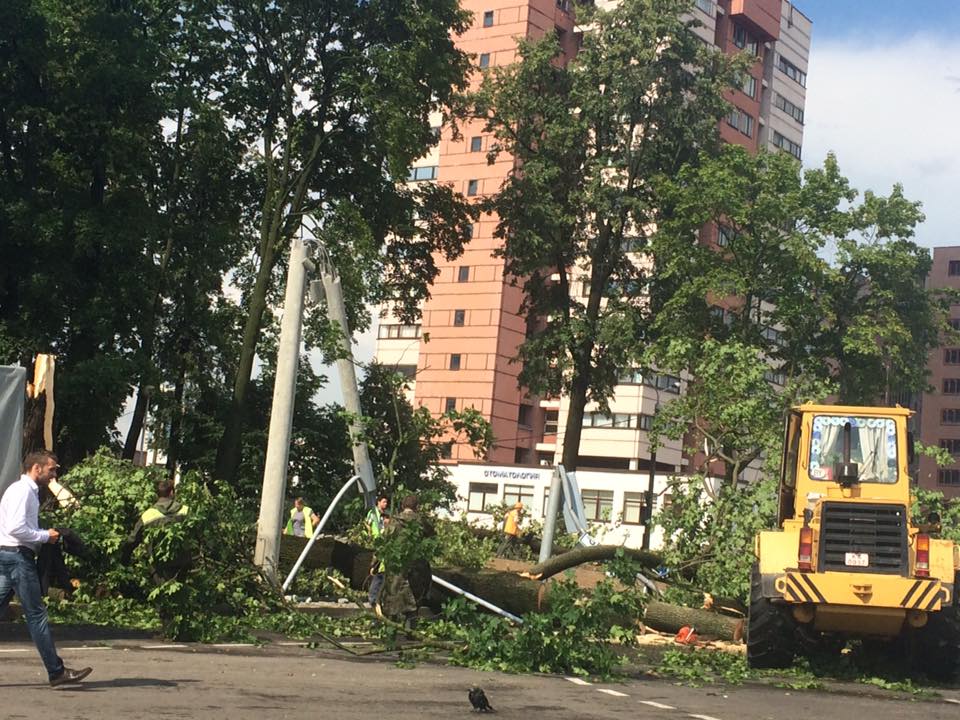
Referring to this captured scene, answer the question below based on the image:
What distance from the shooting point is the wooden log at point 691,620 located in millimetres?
19438

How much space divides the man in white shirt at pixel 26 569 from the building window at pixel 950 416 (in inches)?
5099

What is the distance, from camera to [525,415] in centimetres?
8531

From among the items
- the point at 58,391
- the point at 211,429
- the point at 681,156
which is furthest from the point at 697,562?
the point at 681,156

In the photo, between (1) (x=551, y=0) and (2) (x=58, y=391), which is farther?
(1) (x=551, y=0)

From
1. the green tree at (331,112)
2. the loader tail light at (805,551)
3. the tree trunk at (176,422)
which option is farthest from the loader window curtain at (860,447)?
the tree trunk at (176,422)

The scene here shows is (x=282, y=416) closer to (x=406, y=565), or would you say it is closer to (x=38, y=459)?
(x=406, y=565)

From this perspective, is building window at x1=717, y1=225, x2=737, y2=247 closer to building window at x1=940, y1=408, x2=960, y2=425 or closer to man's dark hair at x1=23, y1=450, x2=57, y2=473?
man's dark hair at x1=23, y1=450, x2=57, y2=473

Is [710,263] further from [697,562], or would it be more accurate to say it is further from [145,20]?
[697,562]

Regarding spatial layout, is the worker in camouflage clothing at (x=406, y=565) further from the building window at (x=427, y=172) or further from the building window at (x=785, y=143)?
the building window at (x=785, y=143)

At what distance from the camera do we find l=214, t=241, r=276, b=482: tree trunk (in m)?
36.8

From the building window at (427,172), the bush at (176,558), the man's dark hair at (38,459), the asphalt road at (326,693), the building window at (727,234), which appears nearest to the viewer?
the asphalt road at (326,693)

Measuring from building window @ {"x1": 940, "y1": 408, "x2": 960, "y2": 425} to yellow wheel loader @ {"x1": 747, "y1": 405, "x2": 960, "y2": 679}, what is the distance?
398 feet

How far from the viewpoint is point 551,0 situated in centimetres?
8394

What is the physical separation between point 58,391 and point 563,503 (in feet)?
38.0
